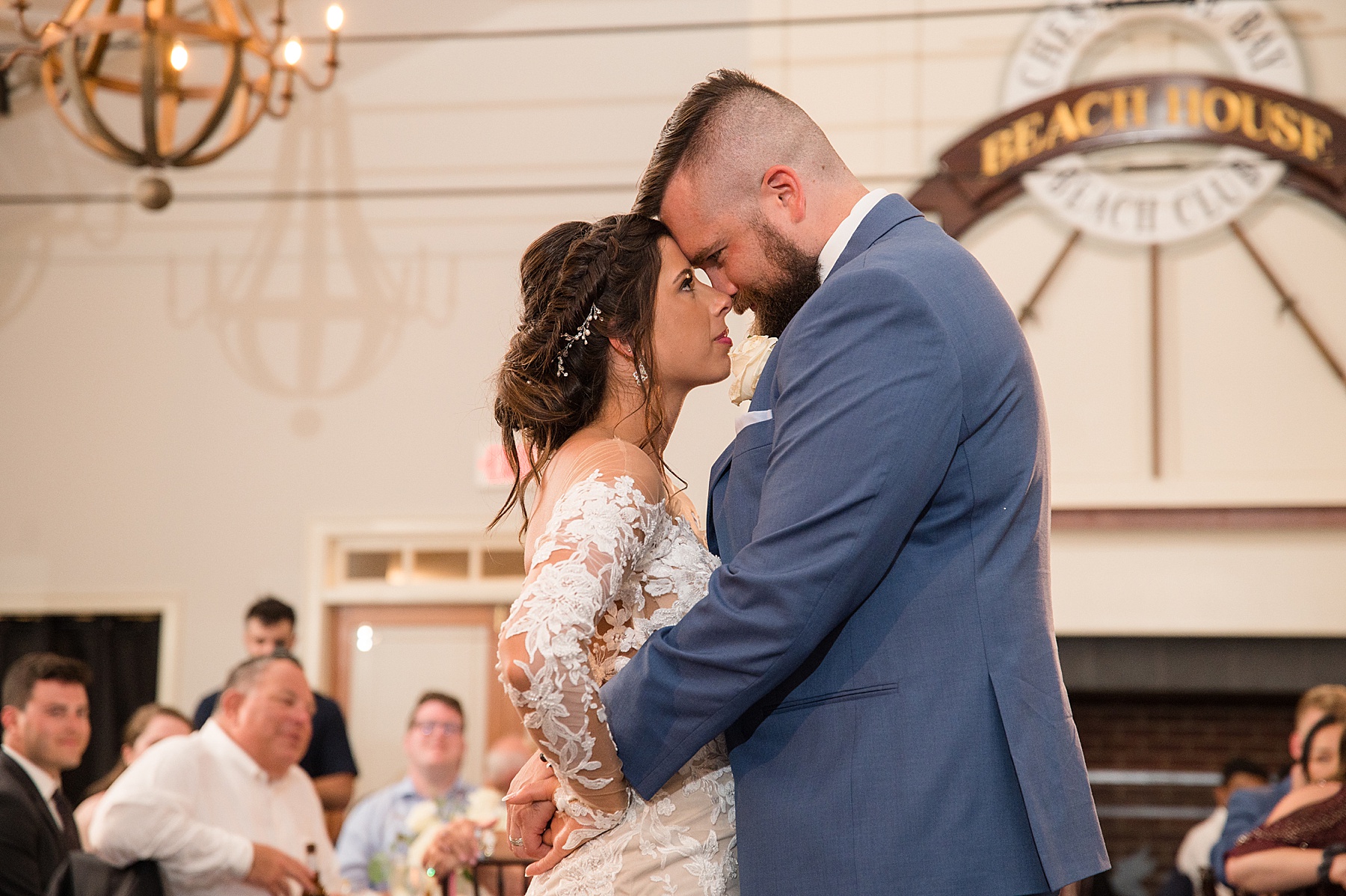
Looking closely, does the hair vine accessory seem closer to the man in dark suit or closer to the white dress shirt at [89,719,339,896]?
the white dress shirt at [89,719,339,896]

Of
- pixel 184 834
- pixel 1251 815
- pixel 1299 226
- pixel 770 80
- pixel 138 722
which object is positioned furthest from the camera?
pixel 770 80

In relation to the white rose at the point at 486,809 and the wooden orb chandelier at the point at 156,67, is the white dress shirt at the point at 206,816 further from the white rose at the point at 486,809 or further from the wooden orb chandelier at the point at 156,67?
the wooden orb chandelier at the point at 156,67

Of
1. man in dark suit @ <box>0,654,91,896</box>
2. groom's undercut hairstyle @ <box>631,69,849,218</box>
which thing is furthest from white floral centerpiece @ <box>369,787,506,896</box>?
groom's undercut hairstyle @ <box>631,69,849,218</box>

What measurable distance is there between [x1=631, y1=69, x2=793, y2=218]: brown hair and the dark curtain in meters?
6.76

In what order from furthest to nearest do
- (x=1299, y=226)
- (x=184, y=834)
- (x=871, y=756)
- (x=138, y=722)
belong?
(x=1299, y=226) < (x=138, y=722) < (x=184, y=834) < (x=871, y=756)

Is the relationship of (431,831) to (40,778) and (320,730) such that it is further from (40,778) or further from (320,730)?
(320,730)

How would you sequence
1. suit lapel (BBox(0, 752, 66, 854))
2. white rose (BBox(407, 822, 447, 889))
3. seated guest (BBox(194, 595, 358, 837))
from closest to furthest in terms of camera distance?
1. white rose (BBox(407, 822, 447, 889))
2. suit lapel (BBox(0, 752, 66, 854))
3. seated guest (BBox(194, 595, 358, 837))

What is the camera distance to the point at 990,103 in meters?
7.53

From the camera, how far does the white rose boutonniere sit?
185 cm

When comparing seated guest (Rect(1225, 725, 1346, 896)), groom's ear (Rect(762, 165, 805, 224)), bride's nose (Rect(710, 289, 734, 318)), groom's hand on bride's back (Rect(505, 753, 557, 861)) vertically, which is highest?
groom's ear (Rect(762, 165, 805, 224))

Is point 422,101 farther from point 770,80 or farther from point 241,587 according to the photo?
point 241,587

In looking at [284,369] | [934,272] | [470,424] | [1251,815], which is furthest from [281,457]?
[934,272]

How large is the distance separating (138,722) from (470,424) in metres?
2.45

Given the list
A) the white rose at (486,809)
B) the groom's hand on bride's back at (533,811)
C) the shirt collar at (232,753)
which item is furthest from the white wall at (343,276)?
the groom's hand on bride's back at (533,811)
